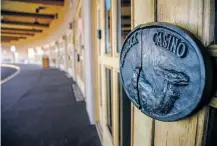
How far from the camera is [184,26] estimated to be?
0.46 m

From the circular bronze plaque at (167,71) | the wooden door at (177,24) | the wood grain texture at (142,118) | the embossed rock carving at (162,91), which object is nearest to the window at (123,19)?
the wooden door at (177,24)

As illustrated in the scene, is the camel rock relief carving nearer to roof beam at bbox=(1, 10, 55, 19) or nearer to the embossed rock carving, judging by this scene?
the embossed rock carving

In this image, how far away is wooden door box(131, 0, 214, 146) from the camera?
41 centimetres

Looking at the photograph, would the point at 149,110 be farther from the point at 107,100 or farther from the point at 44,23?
the point at 44,23

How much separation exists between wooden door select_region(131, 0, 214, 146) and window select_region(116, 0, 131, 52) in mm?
256

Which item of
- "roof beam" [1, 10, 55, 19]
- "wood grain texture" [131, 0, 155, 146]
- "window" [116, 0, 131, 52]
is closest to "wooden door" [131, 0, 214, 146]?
"wood grain texture" [131, 0, 155, 146]

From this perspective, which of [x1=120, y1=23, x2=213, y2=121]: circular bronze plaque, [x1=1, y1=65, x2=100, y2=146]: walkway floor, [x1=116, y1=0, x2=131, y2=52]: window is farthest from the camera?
[x1=1, y1=65, x2=100, y2=146]: walkway floor

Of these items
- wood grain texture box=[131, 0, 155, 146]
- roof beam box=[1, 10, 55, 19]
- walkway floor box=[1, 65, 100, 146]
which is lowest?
walkway floor box=[1, 65, 100, 146]

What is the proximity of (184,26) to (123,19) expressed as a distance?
641 millimetres

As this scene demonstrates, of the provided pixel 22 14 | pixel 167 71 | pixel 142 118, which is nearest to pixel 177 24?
pixel 167 71

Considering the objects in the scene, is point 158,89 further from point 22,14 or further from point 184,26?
point 22,14

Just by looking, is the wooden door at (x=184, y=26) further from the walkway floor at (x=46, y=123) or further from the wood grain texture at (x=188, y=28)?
the walkway floor at (x=46, y=123)

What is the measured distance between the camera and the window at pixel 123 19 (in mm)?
979

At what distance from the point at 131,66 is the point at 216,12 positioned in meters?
0.38
